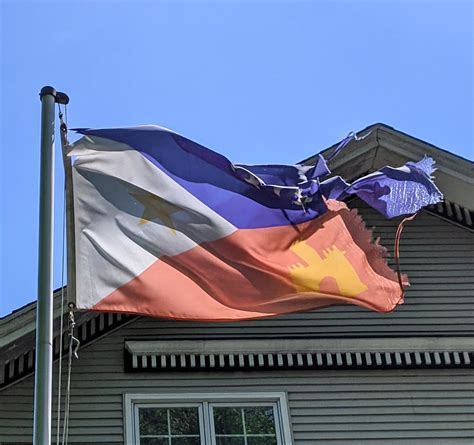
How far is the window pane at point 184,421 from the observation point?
30.8 ft

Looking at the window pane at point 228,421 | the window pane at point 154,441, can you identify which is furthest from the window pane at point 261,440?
the window pane at point 154,441

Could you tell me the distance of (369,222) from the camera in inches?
433

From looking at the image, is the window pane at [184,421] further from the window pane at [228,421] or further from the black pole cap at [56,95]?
the black pole cap at [56,95]

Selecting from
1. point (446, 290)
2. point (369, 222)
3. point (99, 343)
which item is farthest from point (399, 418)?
point (99, 343)

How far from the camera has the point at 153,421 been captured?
945cm

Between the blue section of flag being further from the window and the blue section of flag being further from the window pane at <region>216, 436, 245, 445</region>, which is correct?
the window pane at <region>216, 436, 245, 445</region>

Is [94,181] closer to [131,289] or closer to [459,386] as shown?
[131,289]

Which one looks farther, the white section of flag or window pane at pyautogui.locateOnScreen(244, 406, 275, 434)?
window pane at pyautogui.locateOnScreen(244, 406, 275, 434)

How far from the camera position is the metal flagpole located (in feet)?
19.4

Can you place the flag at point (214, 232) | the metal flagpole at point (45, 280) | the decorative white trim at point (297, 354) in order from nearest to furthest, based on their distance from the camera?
the metal flagpole at point (45, 280)
the flag at point (214, 232)
the decorative white trim at point (297, 354)

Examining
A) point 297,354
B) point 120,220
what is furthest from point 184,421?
point 120,220

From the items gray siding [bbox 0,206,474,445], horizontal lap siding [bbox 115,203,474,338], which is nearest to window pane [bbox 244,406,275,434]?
gray siding [bbox 0,206,474,445]

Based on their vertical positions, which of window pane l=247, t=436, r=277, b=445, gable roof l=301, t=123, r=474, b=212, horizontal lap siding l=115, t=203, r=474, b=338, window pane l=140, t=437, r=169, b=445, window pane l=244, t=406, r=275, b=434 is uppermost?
gable roof l=301, t=123, r=474, b=212

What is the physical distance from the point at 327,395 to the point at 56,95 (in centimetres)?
433
